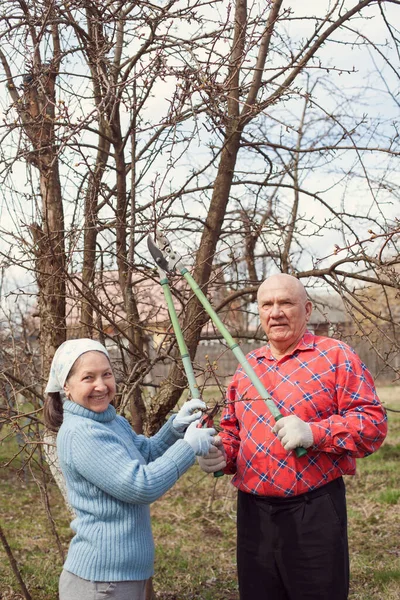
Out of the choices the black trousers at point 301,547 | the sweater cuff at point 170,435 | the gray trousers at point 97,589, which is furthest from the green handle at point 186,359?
the gray trousers at point 97,589

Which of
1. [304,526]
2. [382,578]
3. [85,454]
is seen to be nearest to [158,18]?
[85,454]

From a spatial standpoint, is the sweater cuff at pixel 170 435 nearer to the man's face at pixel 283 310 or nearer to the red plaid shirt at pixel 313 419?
the red plaid shirt at pixel 313 419

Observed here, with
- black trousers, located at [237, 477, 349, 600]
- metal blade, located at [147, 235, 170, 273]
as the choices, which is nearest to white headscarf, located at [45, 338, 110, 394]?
metal blade, located at [147, 235, 170, 273]

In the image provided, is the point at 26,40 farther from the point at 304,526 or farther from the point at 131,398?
the point at 304,526

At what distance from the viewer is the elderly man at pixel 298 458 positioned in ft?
8.63

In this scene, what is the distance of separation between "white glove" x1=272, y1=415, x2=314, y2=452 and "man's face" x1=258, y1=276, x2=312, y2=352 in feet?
1.27

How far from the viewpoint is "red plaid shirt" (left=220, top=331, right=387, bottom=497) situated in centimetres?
258

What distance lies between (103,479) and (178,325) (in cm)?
80

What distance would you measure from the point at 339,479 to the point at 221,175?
208 centimetres

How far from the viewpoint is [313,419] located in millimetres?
2672

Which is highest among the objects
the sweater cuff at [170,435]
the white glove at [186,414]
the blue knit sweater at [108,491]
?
the white glove at [186,414]

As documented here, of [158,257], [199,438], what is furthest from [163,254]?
[199,438]

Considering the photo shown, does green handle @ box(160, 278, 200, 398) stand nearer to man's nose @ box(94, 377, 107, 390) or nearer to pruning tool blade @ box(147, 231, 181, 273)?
pruning tool blade @ box(147, 231, 181, 273)

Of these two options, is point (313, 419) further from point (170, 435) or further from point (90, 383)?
point (90, 383)
